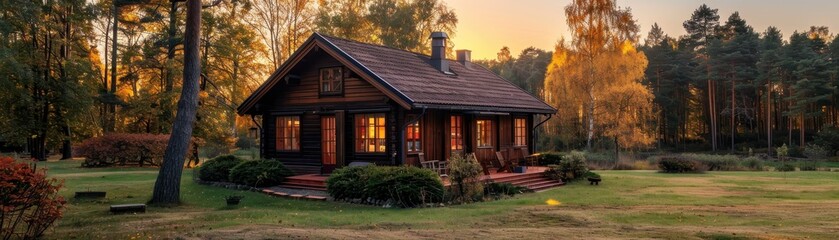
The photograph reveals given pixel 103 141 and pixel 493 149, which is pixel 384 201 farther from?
pixel 103 141

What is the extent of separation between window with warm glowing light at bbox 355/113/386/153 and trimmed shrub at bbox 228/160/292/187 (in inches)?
104

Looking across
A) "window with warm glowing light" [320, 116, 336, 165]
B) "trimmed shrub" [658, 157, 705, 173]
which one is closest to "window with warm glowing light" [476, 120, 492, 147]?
"window with warm glowing light" [320, 116, 336, 165]

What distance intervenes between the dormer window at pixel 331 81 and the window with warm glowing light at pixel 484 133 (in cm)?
521

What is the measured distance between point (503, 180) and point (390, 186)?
4.95 m

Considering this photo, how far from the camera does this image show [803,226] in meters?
10.8

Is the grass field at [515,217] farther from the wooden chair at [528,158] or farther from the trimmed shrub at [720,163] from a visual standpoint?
the trimmed shrub at [720,163]

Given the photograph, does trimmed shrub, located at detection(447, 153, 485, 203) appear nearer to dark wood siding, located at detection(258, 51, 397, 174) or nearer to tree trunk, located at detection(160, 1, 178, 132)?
dark wood siding, located at detection(258, 51, 397, 174)

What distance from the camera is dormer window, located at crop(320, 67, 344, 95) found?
20.5 metres

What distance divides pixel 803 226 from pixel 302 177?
14.0 m

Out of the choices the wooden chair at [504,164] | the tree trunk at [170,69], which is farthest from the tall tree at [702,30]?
the tree trunk at [170,69]

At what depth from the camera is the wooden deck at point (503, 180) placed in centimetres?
1881

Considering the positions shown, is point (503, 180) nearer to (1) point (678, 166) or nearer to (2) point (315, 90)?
(2) point (315, 90)

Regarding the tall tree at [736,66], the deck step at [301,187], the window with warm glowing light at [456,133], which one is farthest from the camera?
the tall tree at [736,66]

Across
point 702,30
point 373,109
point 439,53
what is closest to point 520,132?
point 439,53
